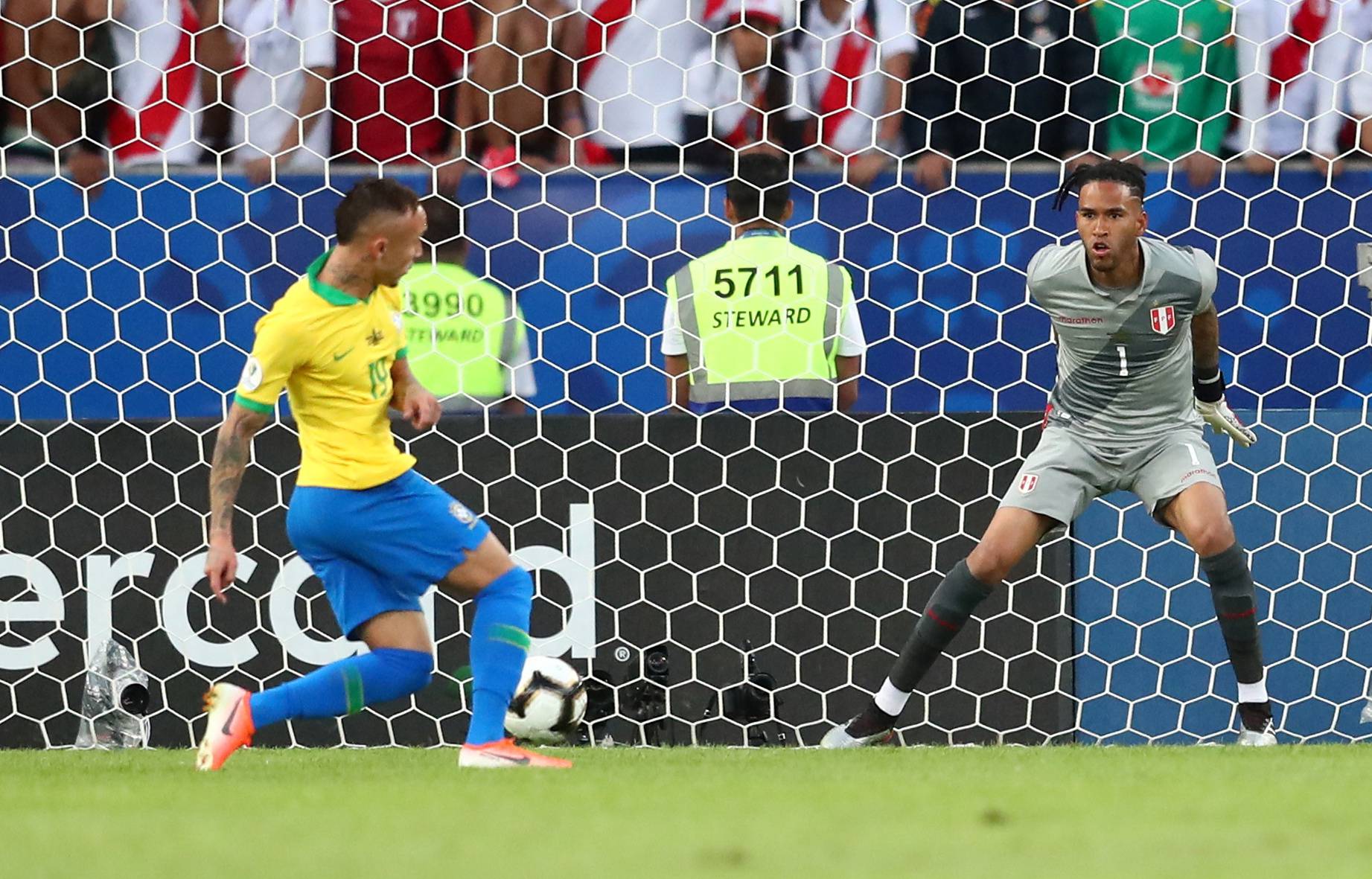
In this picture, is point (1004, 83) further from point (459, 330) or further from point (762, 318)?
point (459, 330)

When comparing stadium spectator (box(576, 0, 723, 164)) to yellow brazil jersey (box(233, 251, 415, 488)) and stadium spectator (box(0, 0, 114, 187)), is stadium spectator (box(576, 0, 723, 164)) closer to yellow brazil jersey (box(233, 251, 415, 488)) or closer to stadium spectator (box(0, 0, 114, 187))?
stadium spectator (box(0, 0, 114, 187))

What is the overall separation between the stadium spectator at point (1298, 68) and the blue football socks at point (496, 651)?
12.8 feet

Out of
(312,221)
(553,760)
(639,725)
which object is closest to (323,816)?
(553,760)

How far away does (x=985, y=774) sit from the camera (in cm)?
448

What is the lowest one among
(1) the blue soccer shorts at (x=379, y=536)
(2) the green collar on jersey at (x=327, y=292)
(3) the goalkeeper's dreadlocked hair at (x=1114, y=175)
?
(1) the blue soccer shorts at (x=379, y=536)

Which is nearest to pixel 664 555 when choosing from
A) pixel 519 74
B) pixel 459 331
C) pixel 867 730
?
pixel 867 730

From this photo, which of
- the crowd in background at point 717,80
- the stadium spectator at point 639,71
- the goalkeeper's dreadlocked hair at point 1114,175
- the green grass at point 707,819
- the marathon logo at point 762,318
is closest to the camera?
the green grass at point 707,819

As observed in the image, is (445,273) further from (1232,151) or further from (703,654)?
(1232,151)

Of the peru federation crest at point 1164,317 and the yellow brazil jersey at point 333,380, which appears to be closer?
the yellow brazil jersey at point 333,380

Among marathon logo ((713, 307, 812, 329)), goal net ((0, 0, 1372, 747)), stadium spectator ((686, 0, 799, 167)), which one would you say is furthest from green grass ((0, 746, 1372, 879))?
stadium spectator ((686, 0, 799, 167))

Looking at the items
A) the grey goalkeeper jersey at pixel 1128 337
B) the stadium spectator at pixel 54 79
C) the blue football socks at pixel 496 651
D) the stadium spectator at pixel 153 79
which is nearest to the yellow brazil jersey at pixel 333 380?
the blue football socks at pixel 496 651

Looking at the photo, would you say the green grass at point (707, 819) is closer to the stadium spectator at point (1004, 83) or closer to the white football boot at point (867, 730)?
the white football boot at point (867, 730)

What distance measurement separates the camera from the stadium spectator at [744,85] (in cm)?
727

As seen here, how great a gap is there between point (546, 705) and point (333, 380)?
4.38ft
